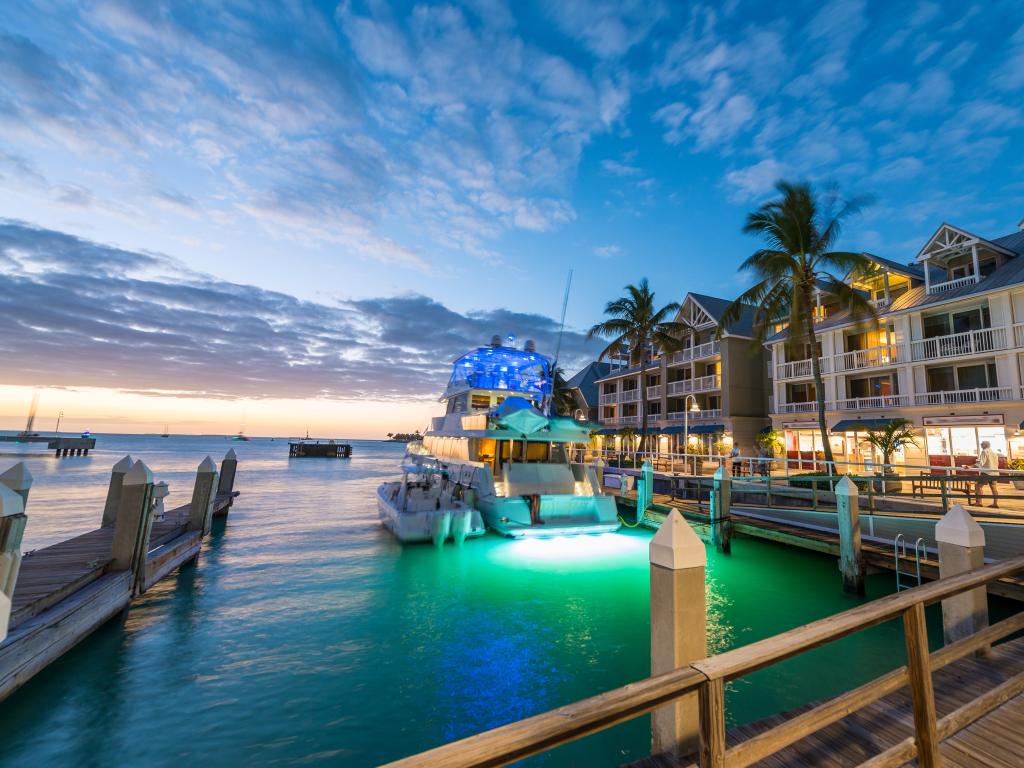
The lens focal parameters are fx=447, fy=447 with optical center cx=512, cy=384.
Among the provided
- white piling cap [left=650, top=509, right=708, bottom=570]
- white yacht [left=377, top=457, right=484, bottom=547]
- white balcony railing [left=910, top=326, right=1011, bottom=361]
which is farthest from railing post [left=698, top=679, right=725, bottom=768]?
white balcony railing [left=910, top=326, right=1011, bottom=361]

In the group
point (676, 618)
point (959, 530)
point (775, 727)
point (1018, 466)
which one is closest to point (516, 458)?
point (959, 530)

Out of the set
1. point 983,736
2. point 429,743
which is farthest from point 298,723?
point 983,736

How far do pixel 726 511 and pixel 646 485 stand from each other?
12.3 feet

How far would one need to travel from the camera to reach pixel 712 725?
199 cm

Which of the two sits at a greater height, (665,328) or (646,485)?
(665,328)

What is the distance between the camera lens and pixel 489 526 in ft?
47.6

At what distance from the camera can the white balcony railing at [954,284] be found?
780 inches

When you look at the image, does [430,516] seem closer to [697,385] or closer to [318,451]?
[697,385]

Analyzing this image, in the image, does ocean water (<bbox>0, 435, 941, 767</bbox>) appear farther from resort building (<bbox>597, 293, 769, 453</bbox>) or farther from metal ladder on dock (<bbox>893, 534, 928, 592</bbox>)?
resort building (<bbox>597, 293, 769, 453</bbox>)

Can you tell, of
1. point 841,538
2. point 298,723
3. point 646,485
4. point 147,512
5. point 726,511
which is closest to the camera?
point 298,723

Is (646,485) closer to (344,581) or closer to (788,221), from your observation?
(344,581)

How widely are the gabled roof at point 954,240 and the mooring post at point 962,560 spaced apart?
2277 cm

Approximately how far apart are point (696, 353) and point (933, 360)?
1297cm

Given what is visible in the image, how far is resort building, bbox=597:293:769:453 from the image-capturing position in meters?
29.2
